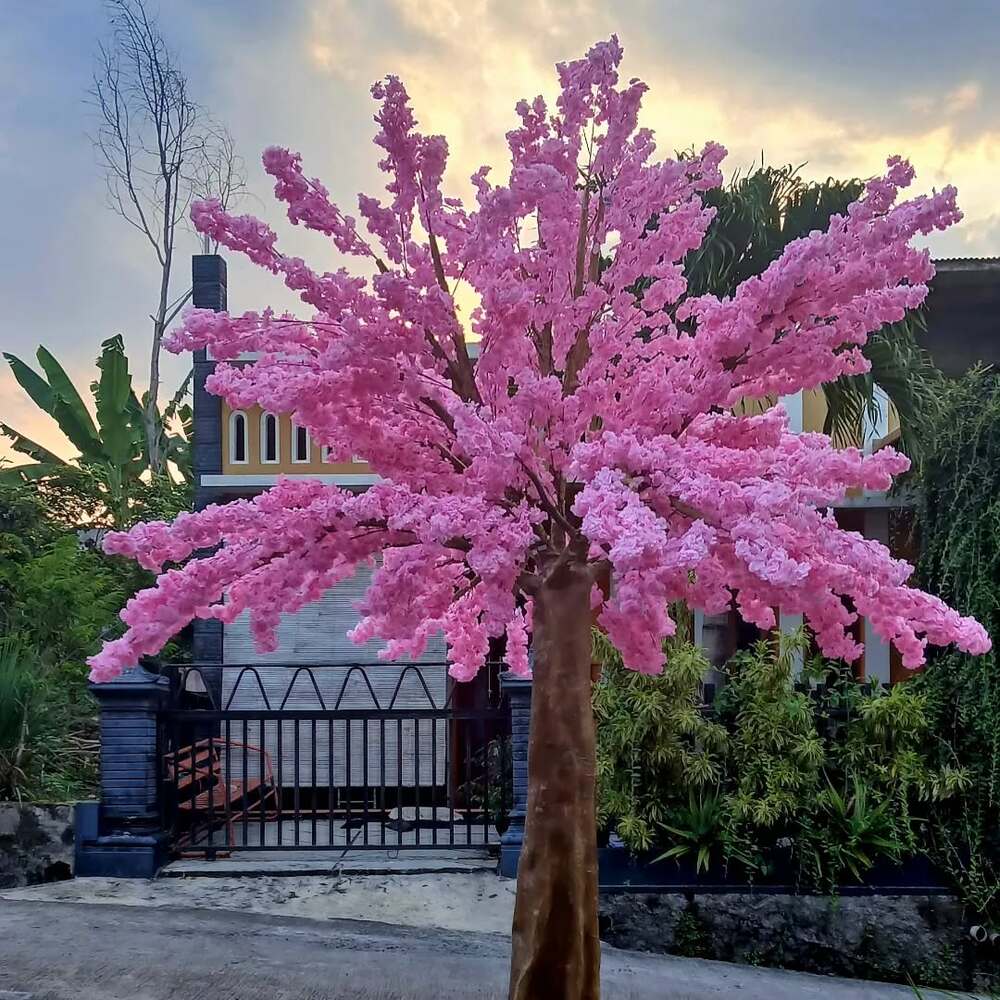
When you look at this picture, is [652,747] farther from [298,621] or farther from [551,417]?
[298,621]

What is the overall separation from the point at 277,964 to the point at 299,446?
547cm

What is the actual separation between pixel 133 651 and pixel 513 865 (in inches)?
186

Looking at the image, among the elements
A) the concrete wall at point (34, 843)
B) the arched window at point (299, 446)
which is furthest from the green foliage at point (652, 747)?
the arched window at point (299, 446)

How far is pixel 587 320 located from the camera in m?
3.13

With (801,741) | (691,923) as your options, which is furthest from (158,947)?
(801,741)

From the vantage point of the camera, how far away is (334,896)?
6.45 meters

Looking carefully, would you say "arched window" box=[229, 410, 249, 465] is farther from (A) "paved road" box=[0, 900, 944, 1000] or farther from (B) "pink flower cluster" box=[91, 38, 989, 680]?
(B) "pink flower cluster" box=[91, 38, 989, 680]

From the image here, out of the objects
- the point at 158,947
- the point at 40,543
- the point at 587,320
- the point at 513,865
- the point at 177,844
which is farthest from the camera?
the point at 40,543

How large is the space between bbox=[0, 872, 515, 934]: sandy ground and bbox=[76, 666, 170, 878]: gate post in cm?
14

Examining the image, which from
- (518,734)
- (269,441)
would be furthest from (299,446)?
(518,734)

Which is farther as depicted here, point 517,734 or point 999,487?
point 517,734

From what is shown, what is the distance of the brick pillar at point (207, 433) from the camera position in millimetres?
9336

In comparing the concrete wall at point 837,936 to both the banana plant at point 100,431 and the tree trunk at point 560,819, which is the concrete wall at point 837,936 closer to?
the tree trunk at point 560,819

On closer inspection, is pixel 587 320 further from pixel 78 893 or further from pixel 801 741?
pixel 78 893
